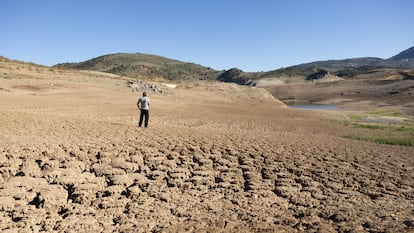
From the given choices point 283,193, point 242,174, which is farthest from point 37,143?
point 283,193

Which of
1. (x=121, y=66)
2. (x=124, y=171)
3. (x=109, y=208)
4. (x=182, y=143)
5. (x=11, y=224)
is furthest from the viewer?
(x=121, y=66)

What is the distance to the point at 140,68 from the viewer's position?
344 feet

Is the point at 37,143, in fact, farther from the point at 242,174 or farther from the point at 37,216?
the point at 242,174

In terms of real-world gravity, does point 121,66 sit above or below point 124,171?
above

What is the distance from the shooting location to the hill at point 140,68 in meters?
101

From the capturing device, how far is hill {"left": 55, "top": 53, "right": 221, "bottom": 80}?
330 ft

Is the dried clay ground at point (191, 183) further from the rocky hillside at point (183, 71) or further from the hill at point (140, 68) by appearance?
the rocky hillside at point (183, 71)

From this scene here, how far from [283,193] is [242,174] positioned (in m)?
1.26

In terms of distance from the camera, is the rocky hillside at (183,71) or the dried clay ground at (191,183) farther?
the rocky hillside at (183,71)

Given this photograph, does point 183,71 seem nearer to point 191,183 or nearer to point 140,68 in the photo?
point 140,68

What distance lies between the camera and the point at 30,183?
254 inches

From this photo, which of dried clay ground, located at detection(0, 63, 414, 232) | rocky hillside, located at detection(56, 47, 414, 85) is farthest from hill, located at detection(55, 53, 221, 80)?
dried clay ground, located at detection(0, 63, 414, 232)

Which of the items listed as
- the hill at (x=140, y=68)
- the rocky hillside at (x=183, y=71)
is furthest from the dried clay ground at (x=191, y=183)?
the rocky hillside at (x=183, y=71)

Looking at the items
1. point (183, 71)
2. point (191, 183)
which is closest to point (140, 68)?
point (183, 71)
